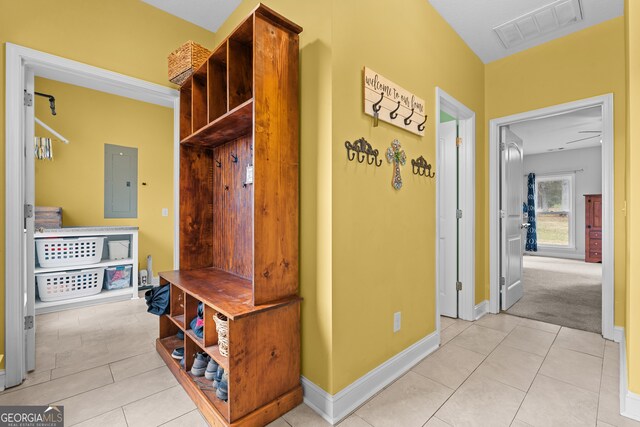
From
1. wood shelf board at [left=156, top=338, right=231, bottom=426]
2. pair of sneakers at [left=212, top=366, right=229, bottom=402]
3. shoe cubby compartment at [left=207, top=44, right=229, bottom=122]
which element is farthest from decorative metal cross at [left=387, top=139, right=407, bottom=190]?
wood shelf board at [left=156, top=338, right=231, bottom=426]

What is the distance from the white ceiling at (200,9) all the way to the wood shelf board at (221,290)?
2.06m

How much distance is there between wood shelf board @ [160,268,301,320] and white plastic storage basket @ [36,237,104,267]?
197 cm

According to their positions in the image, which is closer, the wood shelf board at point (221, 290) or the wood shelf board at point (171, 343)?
the wood shelf board at point (221, 290)

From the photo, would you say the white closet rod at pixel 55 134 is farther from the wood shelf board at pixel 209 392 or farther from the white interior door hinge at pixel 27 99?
the wood shelf board at pixel 209 392

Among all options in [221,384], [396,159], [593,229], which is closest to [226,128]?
[396,159]

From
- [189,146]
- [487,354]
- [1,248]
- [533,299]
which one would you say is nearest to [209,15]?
[189,146]

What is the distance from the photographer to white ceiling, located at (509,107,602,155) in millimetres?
4800

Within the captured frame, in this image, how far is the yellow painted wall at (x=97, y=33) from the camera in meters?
1.82

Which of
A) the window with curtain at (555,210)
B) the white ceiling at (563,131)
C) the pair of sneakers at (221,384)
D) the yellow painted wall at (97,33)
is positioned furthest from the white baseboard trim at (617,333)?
the window with curtain at (555,210)

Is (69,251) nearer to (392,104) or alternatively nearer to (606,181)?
(392,104)

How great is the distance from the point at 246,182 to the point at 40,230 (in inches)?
107

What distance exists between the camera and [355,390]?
1699mm

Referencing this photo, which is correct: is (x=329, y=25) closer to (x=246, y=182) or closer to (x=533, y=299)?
(x=246, y=182)

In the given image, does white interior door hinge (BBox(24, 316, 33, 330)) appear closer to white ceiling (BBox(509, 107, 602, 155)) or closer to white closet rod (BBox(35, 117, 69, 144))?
white closet rod (BBox(35, 117, 69, 144))
